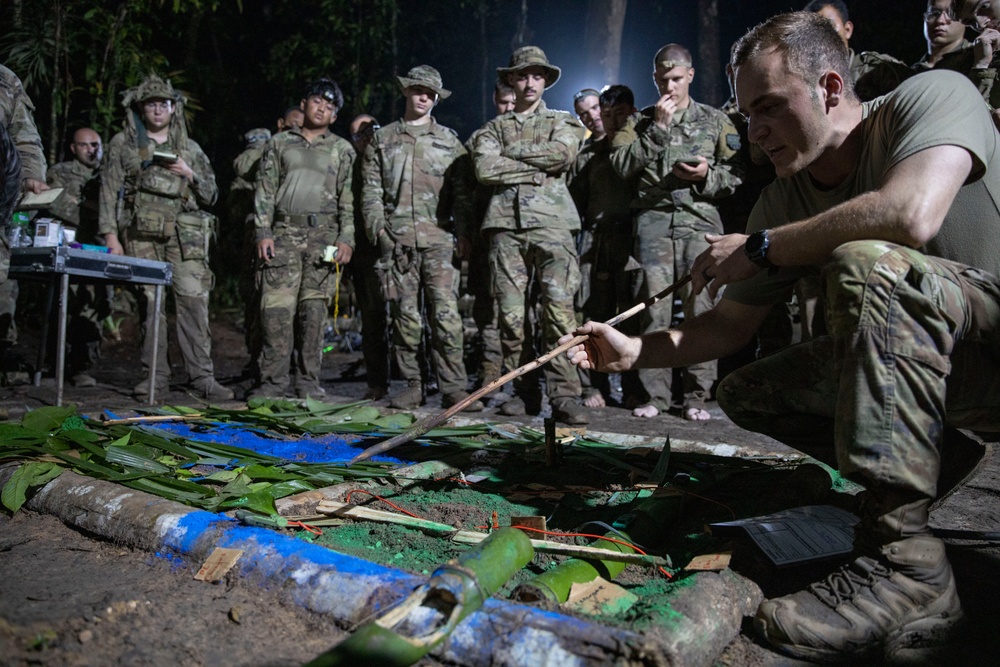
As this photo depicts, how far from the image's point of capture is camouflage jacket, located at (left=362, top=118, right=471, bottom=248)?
5574mm

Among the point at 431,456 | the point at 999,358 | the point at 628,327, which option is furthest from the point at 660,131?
the point at 999,358

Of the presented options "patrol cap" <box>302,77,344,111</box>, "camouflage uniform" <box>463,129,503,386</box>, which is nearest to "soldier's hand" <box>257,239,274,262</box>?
"patrol cap" <box>302,77,344,111</box>

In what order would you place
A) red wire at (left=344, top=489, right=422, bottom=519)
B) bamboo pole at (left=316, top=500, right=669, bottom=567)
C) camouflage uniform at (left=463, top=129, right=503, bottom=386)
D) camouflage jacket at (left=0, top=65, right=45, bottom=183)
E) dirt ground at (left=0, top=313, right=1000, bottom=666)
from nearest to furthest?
dirt ground at (left=0, top=313, right=1000, bottom=666), bamboo pole at (left=316, top=500, right=669, bottom=567), red wire at (left=344, top=489, right=422, bottom=519), camouflage jacket at (left=0, top=65, right=45, bottom=183), camouflage uniform at (left=463, top=129, right=503, bottom=386)

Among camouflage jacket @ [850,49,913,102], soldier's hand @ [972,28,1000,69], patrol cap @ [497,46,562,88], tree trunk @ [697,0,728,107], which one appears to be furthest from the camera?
tree trunk @ [697,0,728,107]

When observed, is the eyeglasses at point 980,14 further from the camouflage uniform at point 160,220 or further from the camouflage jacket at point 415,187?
the camouflage uniform at point 160,220

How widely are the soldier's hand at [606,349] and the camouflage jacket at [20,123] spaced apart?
398cm

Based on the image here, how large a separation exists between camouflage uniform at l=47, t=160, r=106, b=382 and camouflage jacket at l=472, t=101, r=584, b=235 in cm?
410

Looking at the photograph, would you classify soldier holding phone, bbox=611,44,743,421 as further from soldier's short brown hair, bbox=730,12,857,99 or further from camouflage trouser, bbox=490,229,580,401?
soldier's short brown hair, bbox=730,12,857,99

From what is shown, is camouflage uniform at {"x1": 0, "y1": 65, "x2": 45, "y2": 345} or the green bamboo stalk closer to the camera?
the green bamboo stalk

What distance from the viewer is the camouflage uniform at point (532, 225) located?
16.4ft

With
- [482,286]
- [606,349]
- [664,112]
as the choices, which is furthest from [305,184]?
[606,349]

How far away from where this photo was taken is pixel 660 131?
496 cm

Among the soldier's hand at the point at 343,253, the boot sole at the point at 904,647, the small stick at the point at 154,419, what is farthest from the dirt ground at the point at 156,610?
the soldier's hand at the point at 343,253

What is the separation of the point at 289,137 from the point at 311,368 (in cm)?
192
